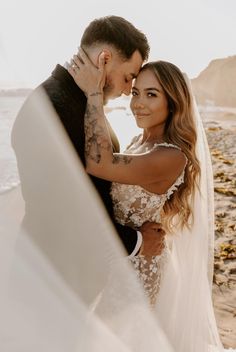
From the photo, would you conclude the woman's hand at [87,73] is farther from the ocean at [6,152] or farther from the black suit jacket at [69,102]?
the ocean at [6,152]

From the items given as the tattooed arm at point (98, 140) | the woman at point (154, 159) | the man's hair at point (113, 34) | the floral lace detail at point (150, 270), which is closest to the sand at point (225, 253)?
the floral lace detail at point (150, 270)

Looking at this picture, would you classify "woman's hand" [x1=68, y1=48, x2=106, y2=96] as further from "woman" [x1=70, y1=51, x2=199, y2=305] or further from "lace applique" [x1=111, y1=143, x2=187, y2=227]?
"lace applique" [x1=111, y1=143, x2=187, y2=227]

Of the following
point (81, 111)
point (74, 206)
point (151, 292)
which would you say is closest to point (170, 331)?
point (151, 292)

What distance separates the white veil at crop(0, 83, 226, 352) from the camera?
266 centimetres

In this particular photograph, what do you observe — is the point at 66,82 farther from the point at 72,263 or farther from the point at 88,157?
the point at 72,263

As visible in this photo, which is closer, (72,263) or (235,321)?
(72,263)

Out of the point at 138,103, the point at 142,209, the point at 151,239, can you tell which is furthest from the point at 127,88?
the point at 151,239

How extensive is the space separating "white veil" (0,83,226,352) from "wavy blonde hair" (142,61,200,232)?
496 mm

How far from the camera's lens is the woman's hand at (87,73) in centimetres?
271

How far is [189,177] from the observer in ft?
11.3

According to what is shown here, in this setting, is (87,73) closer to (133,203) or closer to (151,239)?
(133,203)

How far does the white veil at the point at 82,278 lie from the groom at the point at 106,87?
6 centimetres

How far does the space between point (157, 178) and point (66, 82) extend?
0.91 metres

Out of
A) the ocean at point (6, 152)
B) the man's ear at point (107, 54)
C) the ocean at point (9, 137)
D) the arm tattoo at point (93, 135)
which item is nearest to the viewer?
the arm tattoo at point (93, 135)
